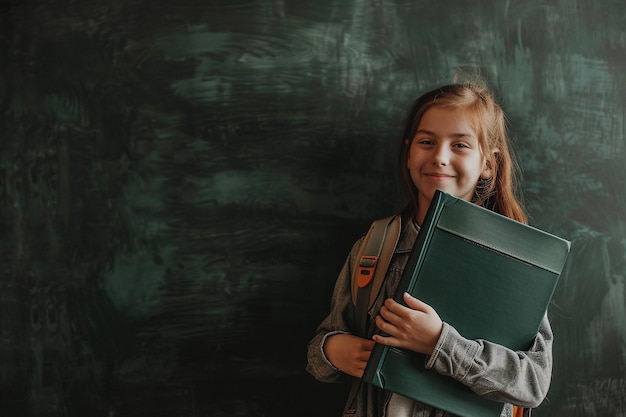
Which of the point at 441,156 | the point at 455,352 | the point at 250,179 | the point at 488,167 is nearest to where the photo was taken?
the point at 455,352

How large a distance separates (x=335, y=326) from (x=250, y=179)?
48 cm

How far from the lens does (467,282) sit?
4.16ft

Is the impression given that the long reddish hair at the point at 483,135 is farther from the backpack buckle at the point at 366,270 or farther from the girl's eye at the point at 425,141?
the backpack buckle at the point at 366,270

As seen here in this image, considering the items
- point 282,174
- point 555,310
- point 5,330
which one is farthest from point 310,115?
point 5,330

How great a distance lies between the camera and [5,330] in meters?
1.71

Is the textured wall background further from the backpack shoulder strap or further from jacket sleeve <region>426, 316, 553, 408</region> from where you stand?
jacket sleeve <region>426, 316, 553, 408</region>

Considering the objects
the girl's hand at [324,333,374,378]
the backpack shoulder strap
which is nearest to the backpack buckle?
the backpack shoulder strap

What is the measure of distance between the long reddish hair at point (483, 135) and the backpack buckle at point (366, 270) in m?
0.19

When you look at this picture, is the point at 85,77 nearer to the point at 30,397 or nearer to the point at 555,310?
the point at 30,397

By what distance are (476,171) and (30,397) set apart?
1355mm

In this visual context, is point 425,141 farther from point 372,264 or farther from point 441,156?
point 372,264

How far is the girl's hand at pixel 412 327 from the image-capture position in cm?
124

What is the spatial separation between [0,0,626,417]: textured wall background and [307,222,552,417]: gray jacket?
0.23m

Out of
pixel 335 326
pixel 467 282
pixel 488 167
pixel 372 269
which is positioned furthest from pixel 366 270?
pixel 488 167
